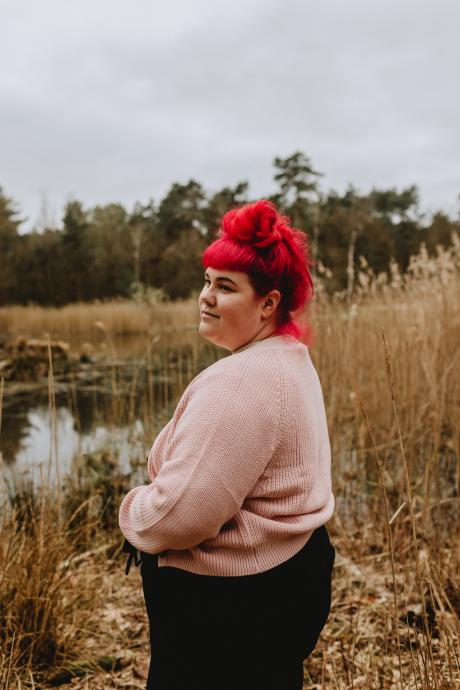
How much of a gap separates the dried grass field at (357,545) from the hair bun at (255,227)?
1.01 ft

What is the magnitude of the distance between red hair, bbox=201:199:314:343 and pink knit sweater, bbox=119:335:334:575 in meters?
0.12

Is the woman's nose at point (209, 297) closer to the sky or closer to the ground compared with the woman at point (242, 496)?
closer to the sky

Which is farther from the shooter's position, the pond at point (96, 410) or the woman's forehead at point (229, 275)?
the pond at point (96, 410)

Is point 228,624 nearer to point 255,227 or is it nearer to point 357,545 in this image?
point 255,227

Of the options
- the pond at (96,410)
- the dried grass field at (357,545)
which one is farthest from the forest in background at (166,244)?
Result: the dried grass field at (357,545)

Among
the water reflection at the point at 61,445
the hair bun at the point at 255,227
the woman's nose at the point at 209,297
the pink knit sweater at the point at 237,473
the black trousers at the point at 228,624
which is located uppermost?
the hair bun at the point at 255,227

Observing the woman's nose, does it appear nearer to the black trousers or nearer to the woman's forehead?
the woman's forehead

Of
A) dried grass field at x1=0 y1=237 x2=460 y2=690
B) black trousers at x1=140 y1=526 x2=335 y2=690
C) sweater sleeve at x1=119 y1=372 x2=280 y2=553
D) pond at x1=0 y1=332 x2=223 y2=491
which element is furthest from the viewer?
pond at x1=0 y1=332 x2=223 y2=491

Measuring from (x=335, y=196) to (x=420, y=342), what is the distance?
27.3 metres

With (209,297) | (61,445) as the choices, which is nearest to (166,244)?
(61,445)

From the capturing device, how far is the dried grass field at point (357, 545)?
166 centimetres

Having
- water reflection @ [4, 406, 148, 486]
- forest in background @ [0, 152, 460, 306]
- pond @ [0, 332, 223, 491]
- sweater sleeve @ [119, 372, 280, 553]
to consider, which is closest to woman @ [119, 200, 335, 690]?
sweater sleeve @ [119, 372, 280, 553]

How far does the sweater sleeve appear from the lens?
948 mm

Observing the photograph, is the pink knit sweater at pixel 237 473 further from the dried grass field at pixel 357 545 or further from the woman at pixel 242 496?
the dried grass field at pixel 357 545
